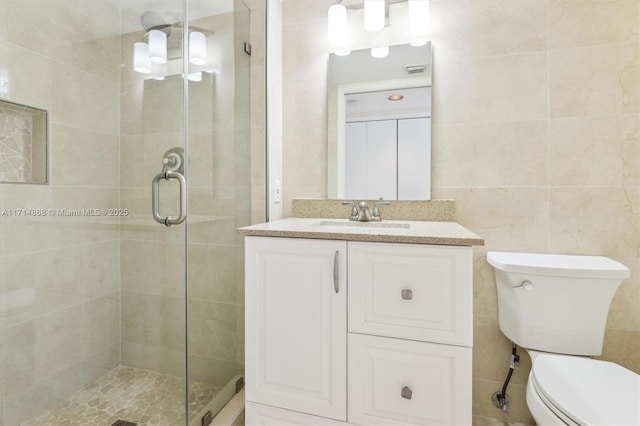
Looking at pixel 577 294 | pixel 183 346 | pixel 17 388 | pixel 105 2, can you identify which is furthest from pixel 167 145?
pixel 577 294

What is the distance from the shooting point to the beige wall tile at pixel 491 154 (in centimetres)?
150

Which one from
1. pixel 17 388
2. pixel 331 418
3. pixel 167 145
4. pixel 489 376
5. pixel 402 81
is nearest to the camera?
pixel 17 388

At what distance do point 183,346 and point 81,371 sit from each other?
1.16 ft

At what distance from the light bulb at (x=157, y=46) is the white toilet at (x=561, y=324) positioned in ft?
5.23

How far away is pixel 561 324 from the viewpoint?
4.18 ft

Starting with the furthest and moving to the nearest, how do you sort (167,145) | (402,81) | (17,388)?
1. (402,81)
2. (167,145)
3. (17,388)

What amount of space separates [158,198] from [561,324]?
5.43ft

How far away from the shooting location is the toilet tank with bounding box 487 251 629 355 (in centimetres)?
123

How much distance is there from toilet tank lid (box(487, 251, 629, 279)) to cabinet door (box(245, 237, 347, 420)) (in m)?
0.70

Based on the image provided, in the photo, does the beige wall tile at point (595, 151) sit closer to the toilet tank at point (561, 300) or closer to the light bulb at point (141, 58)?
the toilet tank at point (561, 300)

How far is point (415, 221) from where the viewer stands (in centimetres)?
164

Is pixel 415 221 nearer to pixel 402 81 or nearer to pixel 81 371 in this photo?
pixel 402 81

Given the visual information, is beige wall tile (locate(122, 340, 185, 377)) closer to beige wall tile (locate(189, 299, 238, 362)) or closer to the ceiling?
beige wall tile (locate(189, 299, 238, 362))

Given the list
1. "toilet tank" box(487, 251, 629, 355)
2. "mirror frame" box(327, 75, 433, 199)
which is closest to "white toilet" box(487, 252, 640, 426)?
"toilet tank" box(487, 251, 629, 355)
